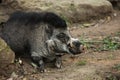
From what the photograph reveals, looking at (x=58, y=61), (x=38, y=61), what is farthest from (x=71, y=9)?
(x=38, y=61)

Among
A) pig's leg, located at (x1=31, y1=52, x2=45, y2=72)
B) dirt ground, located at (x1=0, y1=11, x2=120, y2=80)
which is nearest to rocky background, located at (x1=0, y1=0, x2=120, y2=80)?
dirt ground, located at (x1=0, y1=11, x2=120, y2=80)

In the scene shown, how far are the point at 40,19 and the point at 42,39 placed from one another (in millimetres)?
438

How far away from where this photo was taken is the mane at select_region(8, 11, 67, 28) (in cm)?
752

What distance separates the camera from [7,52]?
275 inches

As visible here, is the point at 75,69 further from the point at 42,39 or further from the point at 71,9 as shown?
the point at 71,9

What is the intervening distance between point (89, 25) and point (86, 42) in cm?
219

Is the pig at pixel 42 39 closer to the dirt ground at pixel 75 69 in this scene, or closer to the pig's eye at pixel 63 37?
the pig's eye at pixel 63 37

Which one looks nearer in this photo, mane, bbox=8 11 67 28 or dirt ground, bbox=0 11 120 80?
dirt ground, bbox=0 11 120 80

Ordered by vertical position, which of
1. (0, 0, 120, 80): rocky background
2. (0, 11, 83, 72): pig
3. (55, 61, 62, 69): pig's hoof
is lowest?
(0, 0, 120, 80): rocky background

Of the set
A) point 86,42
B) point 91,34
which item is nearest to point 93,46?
point 86,42

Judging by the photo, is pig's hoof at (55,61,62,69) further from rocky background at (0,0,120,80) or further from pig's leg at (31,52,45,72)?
rocky background at (0,0,120,80)

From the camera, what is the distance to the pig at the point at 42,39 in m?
7.47

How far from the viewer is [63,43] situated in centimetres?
748

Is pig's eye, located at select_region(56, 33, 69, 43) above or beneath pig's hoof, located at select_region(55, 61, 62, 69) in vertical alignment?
above
